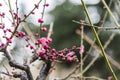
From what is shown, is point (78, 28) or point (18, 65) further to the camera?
point (78, 28)

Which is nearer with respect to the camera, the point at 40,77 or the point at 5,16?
the point at 40,77

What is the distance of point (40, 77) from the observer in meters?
1.87

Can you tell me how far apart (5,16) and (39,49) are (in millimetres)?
357

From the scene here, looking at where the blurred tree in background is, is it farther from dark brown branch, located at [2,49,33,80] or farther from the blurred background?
dark brown branch, located at [2,49,33,80]

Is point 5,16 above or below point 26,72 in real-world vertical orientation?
above

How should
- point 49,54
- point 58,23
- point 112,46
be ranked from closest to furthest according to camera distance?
point 49,54
point 112,46
point 58,23

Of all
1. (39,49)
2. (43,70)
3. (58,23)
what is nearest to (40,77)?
(43,70)

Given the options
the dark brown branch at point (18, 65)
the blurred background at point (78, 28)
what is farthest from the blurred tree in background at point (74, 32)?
the dark brown branch at point (18, 65)

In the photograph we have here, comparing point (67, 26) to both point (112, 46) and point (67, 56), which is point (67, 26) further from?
point (67, 56)

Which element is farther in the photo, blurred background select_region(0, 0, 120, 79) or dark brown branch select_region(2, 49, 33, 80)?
blurred background select_region(0, 0, 120, 79)

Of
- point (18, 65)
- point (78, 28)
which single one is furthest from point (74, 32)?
point (18, 65)

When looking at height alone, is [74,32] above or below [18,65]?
below

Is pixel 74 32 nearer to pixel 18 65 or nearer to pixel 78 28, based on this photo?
pixel 78 28

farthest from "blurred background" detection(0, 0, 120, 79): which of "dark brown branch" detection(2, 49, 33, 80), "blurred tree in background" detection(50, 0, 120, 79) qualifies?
"dark brown branch" detection(2, 49, 33, 80)
